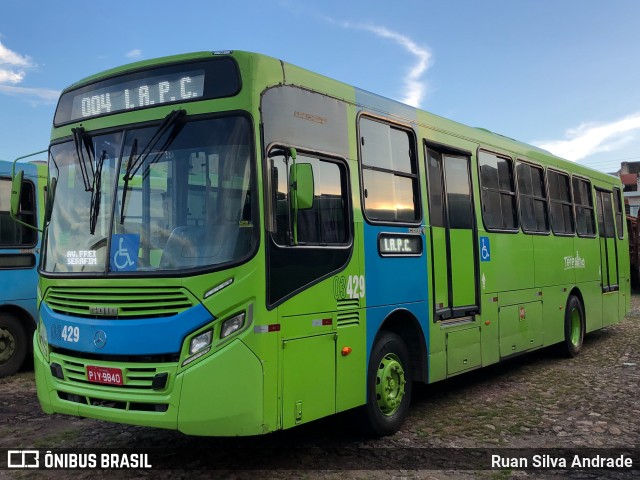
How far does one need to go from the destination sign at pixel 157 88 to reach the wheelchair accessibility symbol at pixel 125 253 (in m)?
1.08

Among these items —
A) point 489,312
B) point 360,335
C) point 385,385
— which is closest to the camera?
point 360,335

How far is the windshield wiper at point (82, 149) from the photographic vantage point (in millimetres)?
5215

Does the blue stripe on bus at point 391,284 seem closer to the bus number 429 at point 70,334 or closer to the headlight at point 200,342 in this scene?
the headlight at point 200,342

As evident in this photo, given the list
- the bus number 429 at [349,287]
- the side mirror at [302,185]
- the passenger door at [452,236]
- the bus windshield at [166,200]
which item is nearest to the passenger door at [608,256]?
the passenger door at [452,236]

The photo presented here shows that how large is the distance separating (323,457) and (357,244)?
1.88 metres

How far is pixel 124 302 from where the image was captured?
4.78 metres

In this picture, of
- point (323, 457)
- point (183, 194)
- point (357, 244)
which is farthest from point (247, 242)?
point (323, 457)

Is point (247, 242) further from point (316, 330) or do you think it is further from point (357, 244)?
point (357, 244)

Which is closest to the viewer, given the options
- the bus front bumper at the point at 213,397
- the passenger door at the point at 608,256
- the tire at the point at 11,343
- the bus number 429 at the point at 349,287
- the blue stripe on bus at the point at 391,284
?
the bus front bumper at the point at 213,397

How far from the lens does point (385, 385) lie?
605 centimetres

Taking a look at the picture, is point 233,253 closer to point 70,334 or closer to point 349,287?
point 349,287

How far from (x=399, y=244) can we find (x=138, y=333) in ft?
9.09

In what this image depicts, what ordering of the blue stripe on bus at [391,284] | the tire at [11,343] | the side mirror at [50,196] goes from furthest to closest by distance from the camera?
the tire at [11,343] < the blue stripe on bus at [391,284] < the side mirror at [50,196]

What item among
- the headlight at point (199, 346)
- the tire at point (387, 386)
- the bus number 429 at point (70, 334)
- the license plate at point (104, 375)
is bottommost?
the tire at point (387, 386)
